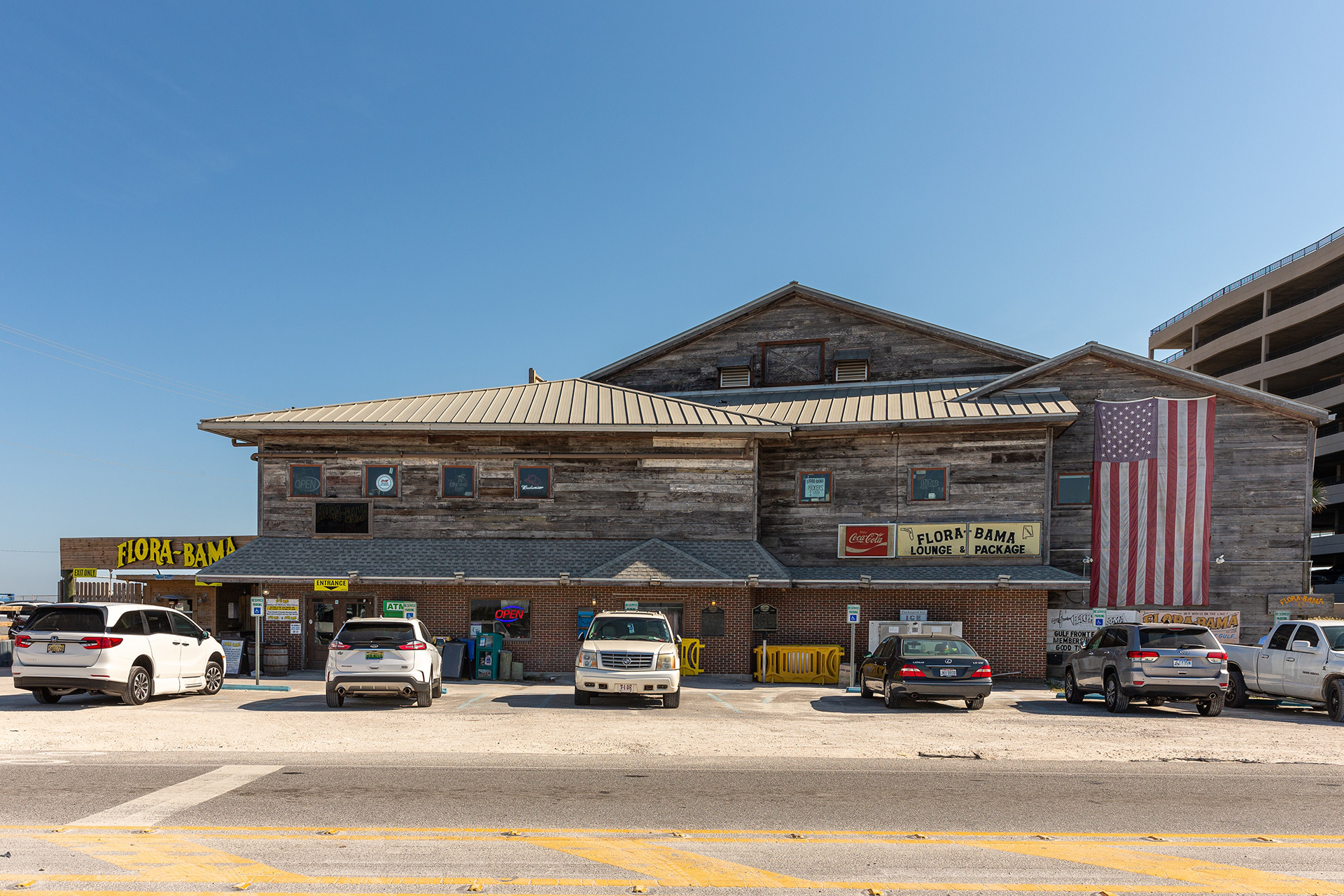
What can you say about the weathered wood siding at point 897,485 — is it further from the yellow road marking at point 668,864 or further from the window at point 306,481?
the yellow road marking at point 668,864

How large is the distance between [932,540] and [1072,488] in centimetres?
475

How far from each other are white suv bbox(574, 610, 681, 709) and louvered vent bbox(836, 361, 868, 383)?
48.9 ft

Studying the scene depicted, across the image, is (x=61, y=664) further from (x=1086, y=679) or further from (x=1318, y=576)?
(x=1318, y=576)

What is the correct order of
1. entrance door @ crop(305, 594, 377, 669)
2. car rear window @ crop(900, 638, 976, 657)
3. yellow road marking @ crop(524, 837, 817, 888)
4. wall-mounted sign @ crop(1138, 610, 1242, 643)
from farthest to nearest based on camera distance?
1. wall-mounted sign @ crop(1138, 610, 1242, 643)
2. entrance door @ crop(305, 594, 377, 669)
3. car rear window @ crop(900, 638, 976, 657)
4. yellow road marking @ crop(524, 837, 817, 888)

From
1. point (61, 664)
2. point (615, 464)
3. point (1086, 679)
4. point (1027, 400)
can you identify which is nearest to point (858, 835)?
point (1086, 679)

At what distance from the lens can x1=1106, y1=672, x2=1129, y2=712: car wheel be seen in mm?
15703

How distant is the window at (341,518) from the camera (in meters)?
23.5

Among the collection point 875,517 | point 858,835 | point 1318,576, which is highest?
point 875,517

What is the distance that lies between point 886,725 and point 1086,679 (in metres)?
6.04

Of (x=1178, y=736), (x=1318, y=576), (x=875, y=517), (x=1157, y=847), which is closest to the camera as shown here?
(x=1157, y=847)

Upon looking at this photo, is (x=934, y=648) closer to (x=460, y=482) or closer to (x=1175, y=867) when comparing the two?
(x=1175, y=867)

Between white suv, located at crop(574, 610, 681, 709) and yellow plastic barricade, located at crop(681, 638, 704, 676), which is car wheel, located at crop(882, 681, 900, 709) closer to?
white suv, located at crop(574, 610, 681, 709)

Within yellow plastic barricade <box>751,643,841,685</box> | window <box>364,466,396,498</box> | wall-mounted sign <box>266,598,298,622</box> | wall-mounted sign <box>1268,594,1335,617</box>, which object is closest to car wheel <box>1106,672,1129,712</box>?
yellow plastic barricade <box>751,643,841,685</box>

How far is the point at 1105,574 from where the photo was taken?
23734 millimetres
